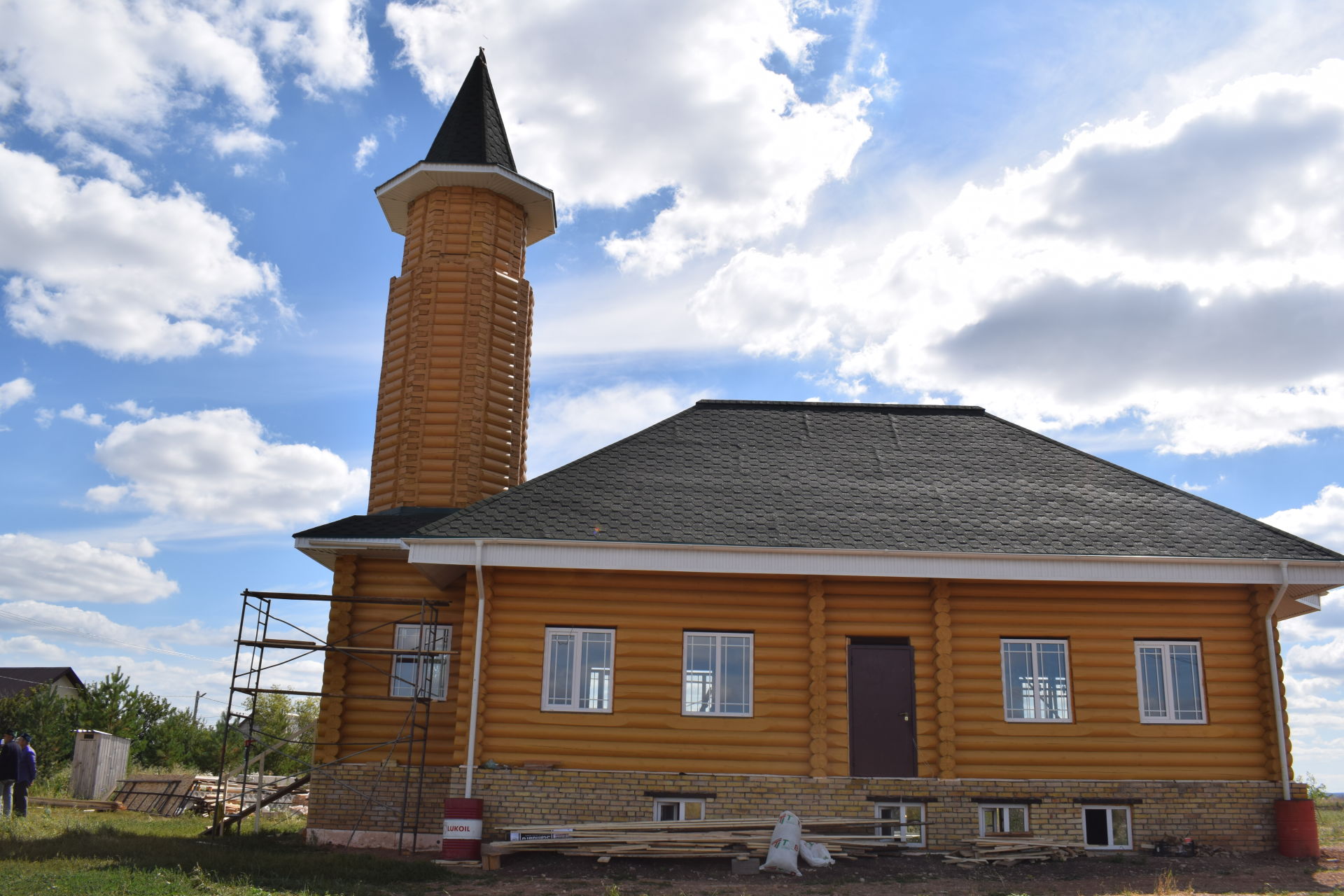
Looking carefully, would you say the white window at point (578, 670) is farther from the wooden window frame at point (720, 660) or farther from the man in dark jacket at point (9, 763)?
the man in dark jacket at point (9, 763)

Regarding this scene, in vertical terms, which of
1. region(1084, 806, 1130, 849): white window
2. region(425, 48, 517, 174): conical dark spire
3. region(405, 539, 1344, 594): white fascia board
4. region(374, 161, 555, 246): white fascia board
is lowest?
region(1084, 806, 1130, 849): white window

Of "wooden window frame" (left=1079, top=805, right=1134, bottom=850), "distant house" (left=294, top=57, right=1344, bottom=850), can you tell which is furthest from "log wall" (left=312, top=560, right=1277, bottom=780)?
"wooden window frame" (left=1079, top=805, right=1134, bottom=850)

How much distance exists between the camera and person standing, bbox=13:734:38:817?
17.2 metres

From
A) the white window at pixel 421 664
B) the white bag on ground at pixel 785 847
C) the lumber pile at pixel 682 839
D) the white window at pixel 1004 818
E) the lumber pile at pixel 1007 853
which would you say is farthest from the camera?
the white window at pixel 421 664

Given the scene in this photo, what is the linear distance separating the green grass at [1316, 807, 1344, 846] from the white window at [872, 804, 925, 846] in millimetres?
6510

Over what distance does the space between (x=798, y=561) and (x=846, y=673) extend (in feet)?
5.94

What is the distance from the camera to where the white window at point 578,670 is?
14727 mm

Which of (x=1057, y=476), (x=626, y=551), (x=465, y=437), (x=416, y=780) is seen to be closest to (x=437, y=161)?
(x=465, y=437)

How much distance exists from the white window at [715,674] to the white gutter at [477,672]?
113 inches

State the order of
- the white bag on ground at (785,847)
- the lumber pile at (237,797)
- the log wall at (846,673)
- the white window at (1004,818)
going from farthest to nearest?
the lumber pile at (237,797), the log wall at (846,673), the white window at (1004,818), the white bag on ground at (785,847)

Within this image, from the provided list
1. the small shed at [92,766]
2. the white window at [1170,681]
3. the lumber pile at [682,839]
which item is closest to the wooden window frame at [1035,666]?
the white window at [1170,681]

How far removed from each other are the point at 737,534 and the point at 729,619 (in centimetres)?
128

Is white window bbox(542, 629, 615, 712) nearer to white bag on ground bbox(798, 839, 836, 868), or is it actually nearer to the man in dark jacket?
white bag on ground bbox(798, 839, 836, 868)

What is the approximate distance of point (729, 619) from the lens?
14906mm
